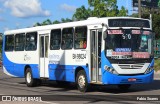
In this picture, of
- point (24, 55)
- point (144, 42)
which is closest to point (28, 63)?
point (24, 55)

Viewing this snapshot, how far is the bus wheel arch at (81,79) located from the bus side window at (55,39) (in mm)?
2160


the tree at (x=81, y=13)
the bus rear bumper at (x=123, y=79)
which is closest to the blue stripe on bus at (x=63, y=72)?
the bus rear bumper at (x=123, y=79)

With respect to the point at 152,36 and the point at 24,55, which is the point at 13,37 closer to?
A: the point at 24,55

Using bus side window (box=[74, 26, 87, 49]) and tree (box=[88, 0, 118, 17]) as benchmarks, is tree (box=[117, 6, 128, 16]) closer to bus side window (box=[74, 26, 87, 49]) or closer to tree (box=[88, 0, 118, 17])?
tree (box=[88, 0, 118, 17])

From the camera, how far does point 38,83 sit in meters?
23.6

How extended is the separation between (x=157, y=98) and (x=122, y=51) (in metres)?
2.69

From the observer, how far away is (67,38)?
1967cm

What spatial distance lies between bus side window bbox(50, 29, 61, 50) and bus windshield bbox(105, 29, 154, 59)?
12.2 ft

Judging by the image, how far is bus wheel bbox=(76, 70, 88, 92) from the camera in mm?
18172

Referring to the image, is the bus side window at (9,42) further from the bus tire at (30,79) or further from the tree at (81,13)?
the tree at (81,13)

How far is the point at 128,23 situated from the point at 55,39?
4.27m

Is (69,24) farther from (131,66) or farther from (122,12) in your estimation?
(122,12)

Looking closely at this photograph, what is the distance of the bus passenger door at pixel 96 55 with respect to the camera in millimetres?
17594

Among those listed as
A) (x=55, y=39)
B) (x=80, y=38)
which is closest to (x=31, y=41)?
(x=55, y=39)
